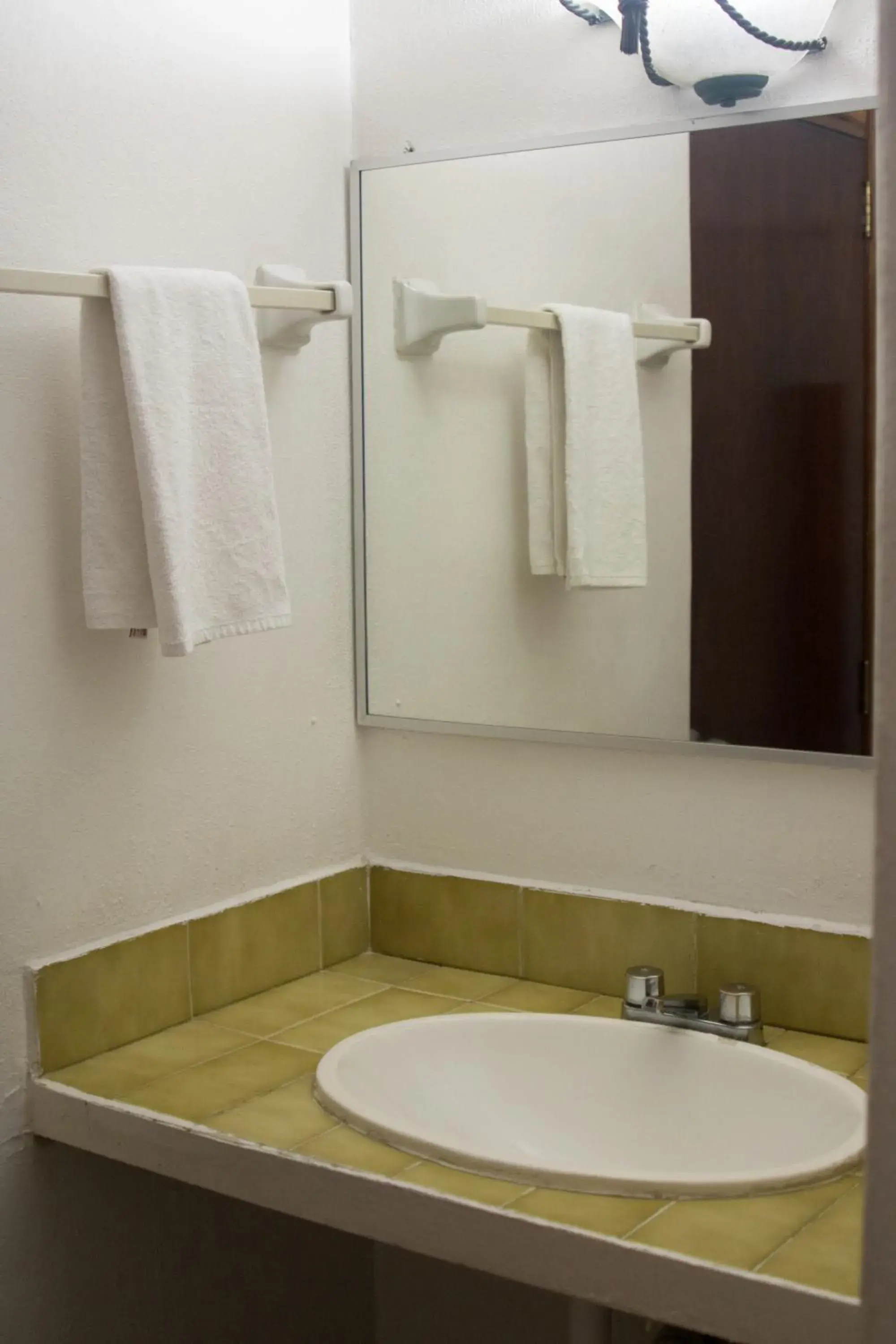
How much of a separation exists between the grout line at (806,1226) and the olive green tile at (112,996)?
0.73 meters

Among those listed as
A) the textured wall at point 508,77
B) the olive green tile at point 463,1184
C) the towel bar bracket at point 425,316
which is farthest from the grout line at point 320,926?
the textured wall at point 508,77

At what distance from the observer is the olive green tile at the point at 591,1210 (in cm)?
106

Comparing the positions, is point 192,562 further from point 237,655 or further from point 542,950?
point 542,950

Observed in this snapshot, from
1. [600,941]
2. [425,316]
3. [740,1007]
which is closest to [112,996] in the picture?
[600,941]

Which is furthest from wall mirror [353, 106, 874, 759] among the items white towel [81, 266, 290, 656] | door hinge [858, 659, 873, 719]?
white towel [81, 266, 290, 656]

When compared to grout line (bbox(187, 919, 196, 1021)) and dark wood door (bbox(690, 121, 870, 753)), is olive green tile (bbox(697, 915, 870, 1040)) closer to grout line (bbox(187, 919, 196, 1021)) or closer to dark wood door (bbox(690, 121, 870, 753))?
dark wood door (bbox(690, 121, 870, 753))

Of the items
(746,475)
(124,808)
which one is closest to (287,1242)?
(124,808)

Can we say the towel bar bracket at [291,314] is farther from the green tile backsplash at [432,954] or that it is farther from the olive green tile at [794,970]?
the olive green tile at [794,970]

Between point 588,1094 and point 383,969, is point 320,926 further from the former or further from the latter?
point 588,1094

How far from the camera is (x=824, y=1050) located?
1.42 meters

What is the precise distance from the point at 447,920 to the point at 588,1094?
35cm

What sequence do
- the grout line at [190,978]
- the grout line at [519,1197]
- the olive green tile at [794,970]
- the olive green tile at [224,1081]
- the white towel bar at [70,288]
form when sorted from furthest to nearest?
the grout line at [190,978], the olive green tile at [794,970], the olive green tile at [224,1081], the white towel bar at [70,288], the grout line at [519,1197]

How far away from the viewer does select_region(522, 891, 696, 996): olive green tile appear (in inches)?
60.5

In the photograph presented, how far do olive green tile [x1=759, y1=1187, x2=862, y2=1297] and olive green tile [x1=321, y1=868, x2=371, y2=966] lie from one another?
782 millimetres
